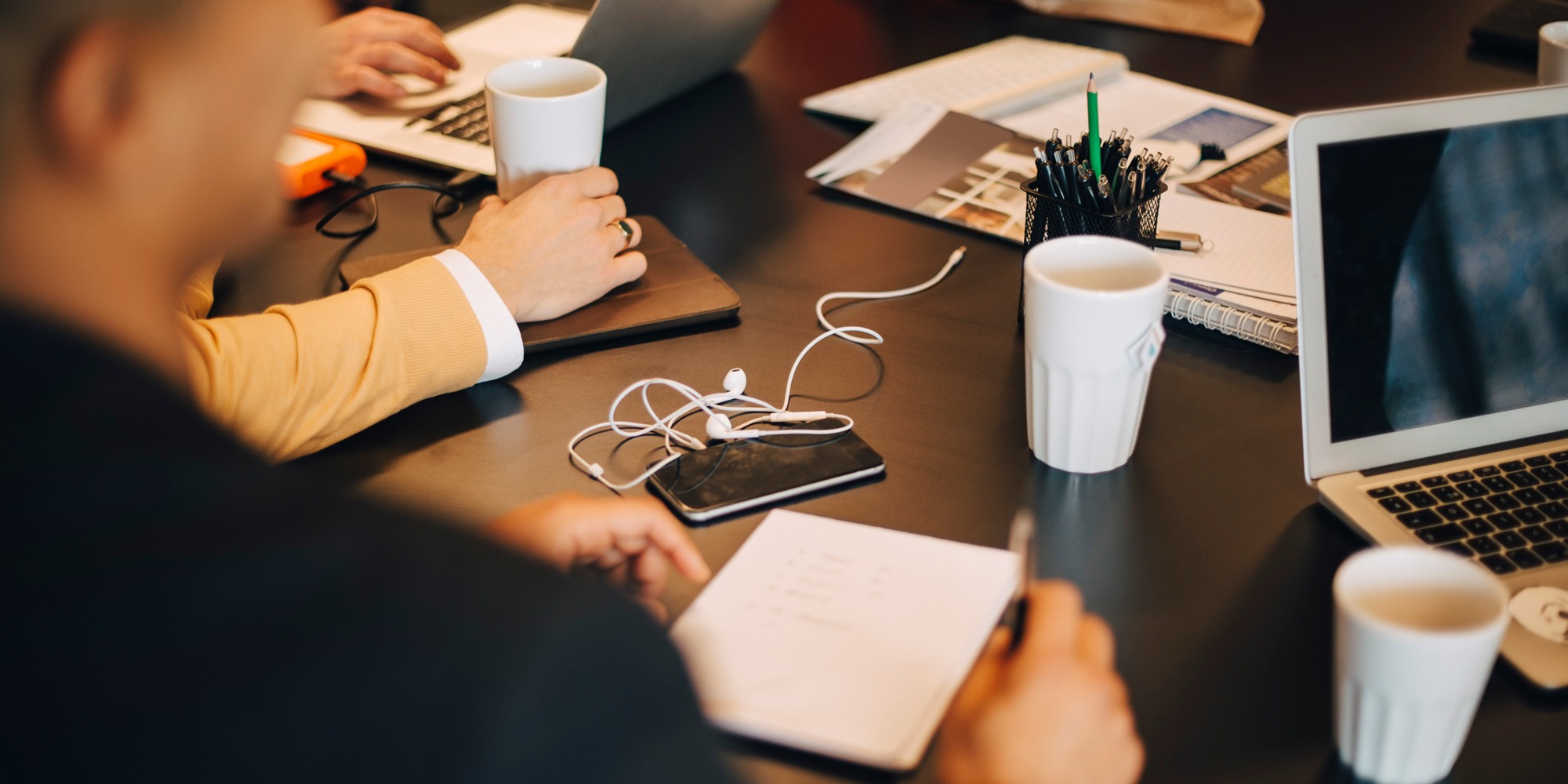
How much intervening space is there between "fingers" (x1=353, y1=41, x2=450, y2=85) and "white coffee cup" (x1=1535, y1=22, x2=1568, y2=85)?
128 centimetres

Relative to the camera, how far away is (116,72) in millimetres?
464

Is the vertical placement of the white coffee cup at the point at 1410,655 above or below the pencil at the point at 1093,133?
A: below

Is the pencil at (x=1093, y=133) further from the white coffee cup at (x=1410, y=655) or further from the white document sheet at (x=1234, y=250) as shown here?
the white coffee cup at (x=1410, y=655)

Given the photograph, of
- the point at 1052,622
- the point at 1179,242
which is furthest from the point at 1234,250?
the point at 1052,622

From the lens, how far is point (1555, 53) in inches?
46.3

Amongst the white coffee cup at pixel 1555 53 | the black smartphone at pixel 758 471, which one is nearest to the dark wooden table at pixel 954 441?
the black smartphone at pixel 758 471

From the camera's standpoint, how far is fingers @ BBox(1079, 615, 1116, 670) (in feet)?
2.07

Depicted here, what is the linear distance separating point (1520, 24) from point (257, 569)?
6.34ft

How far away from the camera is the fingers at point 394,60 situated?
4.88 feet

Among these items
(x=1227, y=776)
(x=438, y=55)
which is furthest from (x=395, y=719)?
(x=438, y=55)

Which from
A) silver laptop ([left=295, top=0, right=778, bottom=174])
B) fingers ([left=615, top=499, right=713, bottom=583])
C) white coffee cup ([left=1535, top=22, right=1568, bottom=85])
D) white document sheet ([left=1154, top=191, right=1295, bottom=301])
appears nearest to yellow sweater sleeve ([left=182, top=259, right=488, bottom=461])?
fingers ([left=615, top=499, right=713, bottom=583])

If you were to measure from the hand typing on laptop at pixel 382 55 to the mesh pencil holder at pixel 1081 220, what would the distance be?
87cm

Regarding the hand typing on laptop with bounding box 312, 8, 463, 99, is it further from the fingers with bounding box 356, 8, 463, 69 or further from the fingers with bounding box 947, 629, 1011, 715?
the fingers with bounding box 947, 629, 1011, 715

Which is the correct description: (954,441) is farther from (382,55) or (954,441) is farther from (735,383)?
(382,55)
